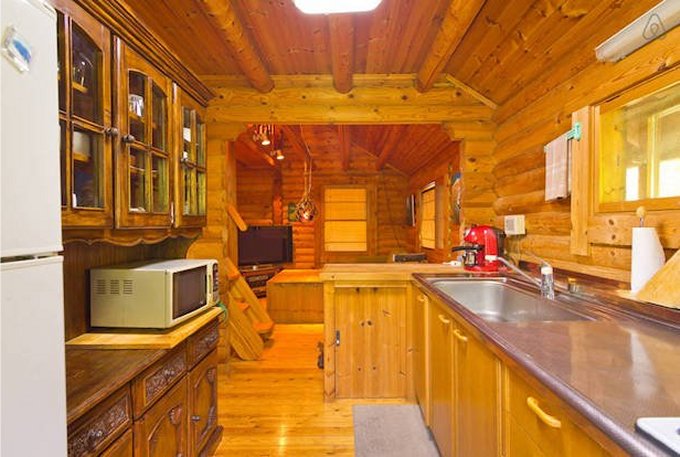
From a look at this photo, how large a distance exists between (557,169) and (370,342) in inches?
67.0

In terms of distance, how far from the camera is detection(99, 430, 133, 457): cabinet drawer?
1121 mm

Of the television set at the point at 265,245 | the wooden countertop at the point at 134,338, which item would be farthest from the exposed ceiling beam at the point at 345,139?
the wooden countertop at the point at 134,338

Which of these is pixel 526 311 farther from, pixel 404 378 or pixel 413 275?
pixel 404 378

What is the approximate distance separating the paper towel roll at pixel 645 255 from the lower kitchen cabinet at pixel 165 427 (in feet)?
6.52

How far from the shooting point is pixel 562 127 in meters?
2.12

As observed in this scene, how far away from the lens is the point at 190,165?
6.80 feet

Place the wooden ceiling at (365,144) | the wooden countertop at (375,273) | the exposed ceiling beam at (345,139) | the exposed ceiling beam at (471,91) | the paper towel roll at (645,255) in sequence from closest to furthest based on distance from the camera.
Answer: the paper towel roll at (645,255), the wooden countertop at (375,273), the exposed ceiling beam at (471,91), the wooden ceiling at (365,144), the exposed ceiling beam at (345,139)

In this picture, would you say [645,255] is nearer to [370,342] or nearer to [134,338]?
[370,342]

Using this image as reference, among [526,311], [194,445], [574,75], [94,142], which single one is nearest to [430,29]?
[574,75]

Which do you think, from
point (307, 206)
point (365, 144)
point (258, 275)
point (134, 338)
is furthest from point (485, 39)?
point (258, 275)

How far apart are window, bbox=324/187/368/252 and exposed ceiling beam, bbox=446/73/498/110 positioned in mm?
3747

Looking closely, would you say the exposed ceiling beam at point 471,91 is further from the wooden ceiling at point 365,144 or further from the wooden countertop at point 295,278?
the wooden countertop at point 295,278

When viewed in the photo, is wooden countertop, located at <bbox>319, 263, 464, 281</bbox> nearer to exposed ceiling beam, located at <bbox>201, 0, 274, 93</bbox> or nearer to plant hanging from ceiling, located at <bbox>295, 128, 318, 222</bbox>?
exposed ceiling beam, located at <bbox>201, 0, 274, 93</bbox>

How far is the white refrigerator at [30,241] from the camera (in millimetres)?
633
